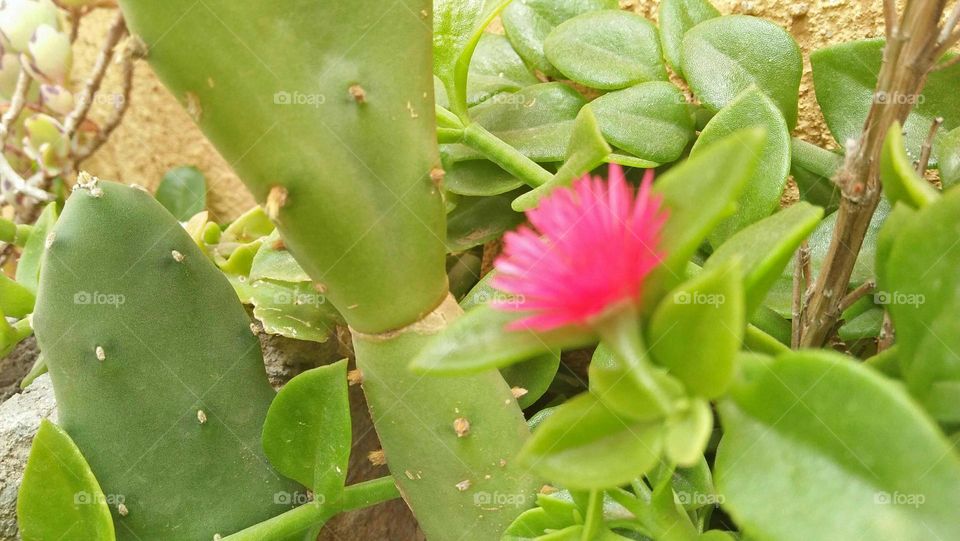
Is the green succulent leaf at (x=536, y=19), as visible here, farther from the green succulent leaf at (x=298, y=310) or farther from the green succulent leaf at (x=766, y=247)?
the green succulent leaf at (x=766, y=247)

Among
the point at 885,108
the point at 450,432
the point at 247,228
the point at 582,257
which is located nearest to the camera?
the point at 582,257

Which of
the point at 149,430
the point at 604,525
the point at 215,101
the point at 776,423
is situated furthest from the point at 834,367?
the point at 149,430

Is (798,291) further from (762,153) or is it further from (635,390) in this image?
(635,390)

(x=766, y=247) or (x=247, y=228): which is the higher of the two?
(x=766, y=247)

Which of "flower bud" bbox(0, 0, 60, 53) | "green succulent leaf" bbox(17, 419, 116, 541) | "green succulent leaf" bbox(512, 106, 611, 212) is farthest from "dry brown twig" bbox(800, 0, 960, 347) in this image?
"flower bud" bbox(0, 0, 60, 53)

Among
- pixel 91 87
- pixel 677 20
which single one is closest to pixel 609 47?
pixel 677 20

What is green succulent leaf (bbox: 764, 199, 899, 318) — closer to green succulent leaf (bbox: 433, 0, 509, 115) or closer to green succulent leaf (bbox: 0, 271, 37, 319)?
green succulent leaf (bbox: 433, 0, 509, 115)

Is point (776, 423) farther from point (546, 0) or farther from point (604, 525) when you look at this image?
point (546, 0)
